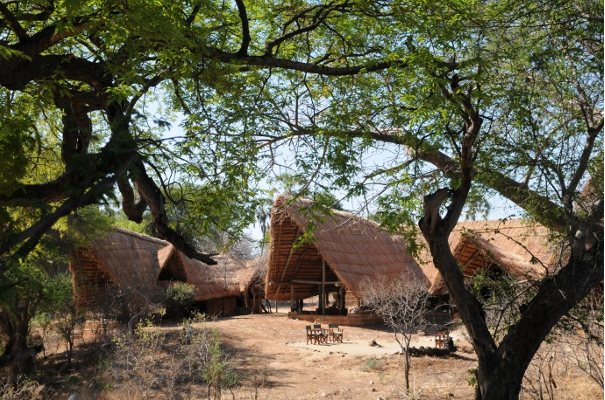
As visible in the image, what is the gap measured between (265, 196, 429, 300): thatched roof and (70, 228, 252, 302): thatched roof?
2779 mm

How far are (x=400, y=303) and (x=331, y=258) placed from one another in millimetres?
6075

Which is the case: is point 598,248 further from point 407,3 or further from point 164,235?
point 164,235

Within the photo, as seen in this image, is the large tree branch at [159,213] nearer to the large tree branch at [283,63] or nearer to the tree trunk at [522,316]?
the large tree branch at [283,63]

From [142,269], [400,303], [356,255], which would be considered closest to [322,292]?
[356,255]

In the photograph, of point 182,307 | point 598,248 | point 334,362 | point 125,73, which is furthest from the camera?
point 182,307

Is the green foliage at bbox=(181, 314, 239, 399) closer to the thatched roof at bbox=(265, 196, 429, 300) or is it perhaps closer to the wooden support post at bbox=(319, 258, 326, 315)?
the thatched roof at bbox=(265, 196, 429, 300)

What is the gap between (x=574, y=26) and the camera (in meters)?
6.91

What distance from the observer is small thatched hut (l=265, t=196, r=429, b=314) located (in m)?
19.3

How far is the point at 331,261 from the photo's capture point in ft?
62.9

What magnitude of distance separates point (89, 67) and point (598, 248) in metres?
5.20

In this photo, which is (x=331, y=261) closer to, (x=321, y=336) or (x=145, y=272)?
(x=321, y=336)

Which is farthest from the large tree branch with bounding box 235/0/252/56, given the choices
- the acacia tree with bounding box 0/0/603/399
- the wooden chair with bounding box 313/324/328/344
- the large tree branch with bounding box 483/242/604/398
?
the wooden chair with bounding box 313/324/328/344

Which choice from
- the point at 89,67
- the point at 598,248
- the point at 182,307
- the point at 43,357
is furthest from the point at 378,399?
the point at 182,307

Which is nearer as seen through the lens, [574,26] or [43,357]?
[574,26]
